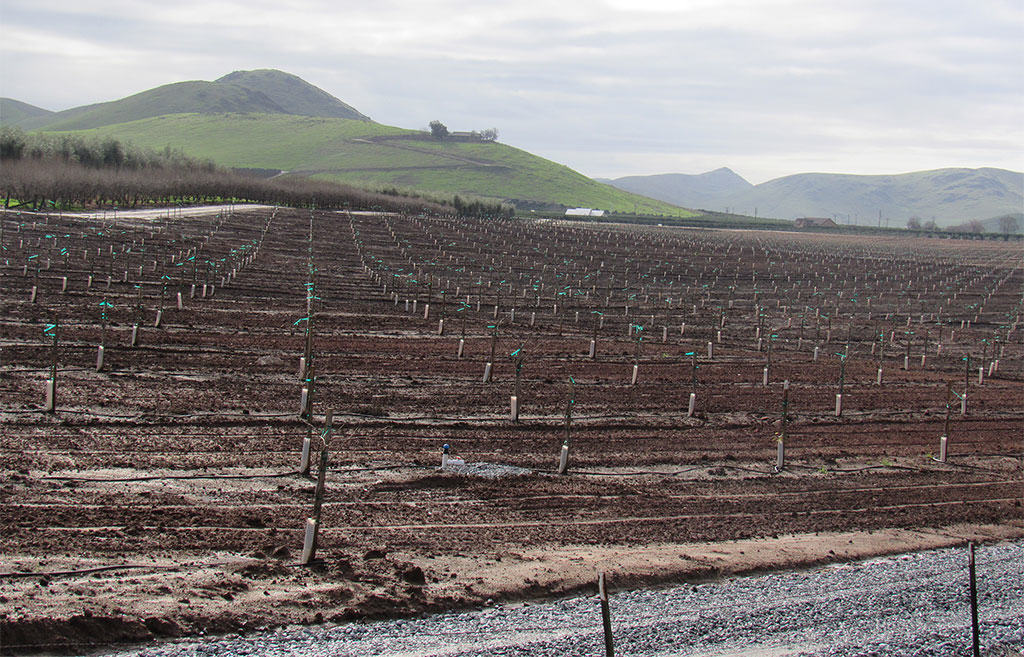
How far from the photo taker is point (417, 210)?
105m

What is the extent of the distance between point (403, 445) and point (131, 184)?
6435 cm

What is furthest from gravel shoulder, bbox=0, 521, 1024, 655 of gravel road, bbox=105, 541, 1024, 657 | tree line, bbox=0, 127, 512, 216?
tree line, bbox=0, 127, 512, 216

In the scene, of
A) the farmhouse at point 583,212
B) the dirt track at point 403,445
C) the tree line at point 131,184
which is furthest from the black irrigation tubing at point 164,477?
the farmhouse at point 583,212

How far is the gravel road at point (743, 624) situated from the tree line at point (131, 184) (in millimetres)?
51521

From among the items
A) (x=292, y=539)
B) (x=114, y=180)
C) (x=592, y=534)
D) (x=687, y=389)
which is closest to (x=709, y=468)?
(x=592, y=534)

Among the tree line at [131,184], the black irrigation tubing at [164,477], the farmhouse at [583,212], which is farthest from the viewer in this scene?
the farmhouse at [583,212]

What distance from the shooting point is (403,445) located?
1577 cm

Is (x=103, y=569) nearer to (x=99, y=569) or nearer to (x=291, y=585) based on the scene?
(x=99, y=569)

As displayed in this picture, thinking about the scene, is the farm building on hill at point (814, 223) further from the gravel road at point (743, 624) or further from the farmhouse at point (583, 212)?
the gravel road at point (743, 624)

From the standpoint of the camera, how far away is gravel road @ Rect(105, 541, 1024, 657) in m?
9.07

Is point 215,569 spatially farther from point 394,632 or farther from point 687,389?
point 687,389

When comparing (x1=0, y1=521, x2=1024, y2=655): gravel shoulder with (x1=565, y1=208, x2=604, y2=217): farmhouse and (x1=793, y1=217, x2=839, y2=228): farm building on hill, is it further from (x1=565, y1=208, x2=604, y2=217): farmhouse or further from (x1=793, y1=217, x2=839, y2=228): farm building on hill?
(x1=793, y1=217, x2=839, y2=228): farm building on hill

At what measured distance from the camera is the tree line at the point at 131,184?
6022cm

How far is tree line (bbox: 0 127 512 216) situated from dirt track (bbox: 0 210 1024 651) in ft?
76.8
